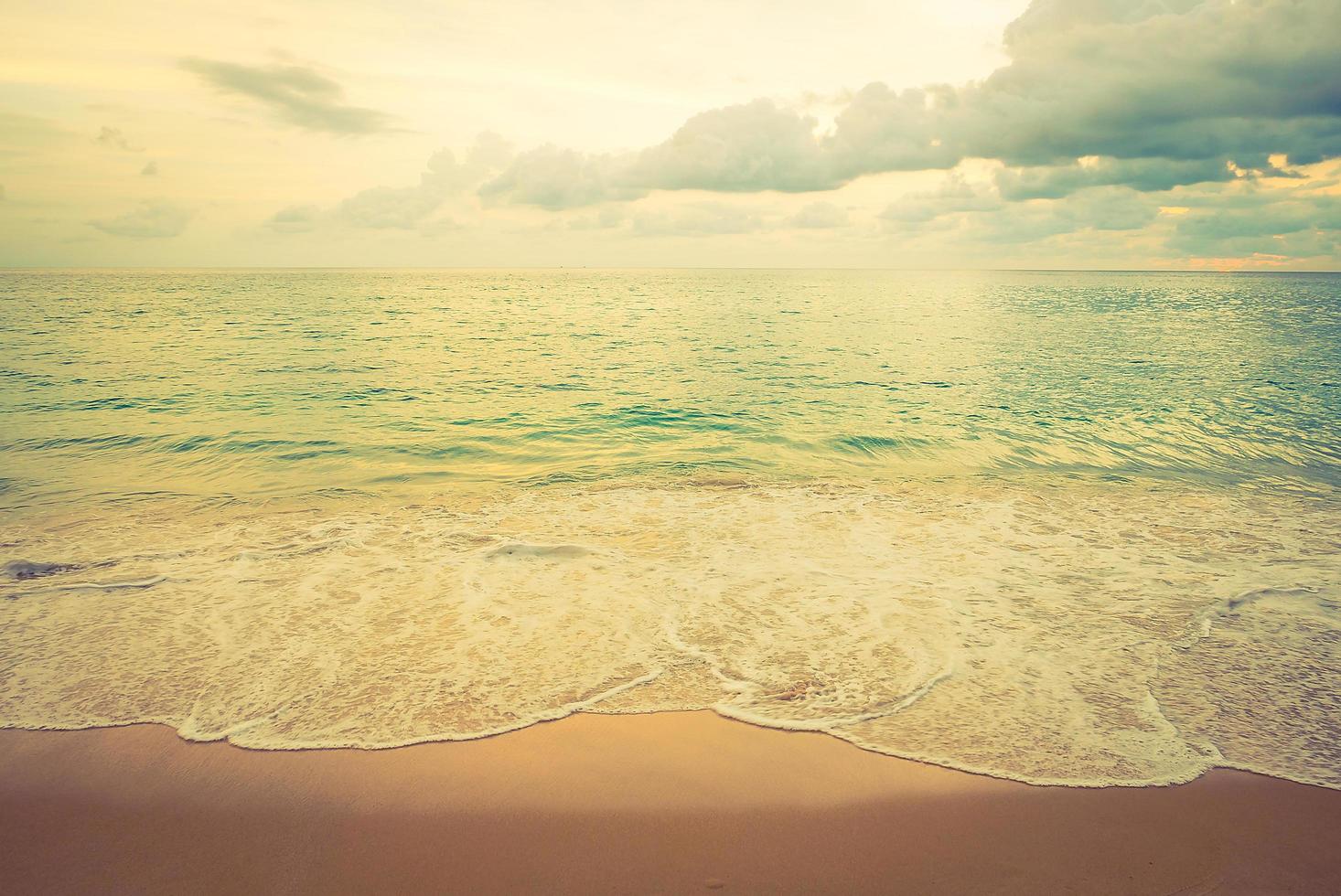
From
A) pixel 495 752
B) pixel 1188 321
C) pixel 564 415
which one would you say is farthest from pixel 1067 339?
pixel 495 752

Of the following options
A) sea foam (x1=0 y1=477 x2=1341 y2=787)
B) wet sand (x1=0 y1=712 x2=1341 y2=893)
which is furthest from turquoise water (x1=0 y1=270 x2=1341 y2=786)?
wet sand (x1=0 y1=712 x2=1341 y2=893)

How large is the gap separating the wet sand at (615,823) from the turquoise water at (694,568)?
34 cm

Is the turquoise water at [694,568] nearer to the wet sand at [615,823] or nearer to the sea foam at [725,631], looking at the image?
the sea foam at [725,631]

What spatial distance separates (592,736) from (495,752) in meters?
0.71

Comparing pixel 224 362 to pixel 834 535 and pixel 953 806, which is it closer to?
pixel 834 535

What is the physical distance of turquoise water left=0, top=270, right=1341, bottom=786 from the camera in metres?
5.46

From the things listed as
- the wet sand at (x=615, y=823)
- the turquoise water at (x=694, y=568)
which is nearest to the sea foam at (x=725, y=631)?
the turquoise water at (x=694, y=568)

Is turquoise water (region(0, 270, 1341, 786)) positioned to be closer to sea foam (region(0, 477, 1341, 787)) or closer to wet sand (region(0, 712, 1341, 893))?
sea foam (region(0, 477, 1341, 787))

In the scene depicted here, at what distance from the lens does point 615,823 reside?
422 cm

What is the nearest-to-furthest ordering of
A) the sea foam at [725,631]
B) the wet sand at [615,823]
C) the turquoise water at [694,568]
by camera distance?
the wet sand at [615,823]
the sea foam at [725,631]
the turquoise water at [694,568]

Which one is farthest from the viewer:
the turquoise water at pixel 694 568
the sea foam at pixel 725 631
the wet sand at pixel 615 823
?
the turquoise water at pixel 694 568

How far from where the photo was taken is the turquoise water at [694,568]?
17.9 feet

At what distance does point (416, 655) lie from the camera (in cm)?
627

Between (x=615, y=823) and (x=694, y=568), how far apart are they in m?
4.36
